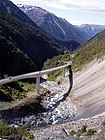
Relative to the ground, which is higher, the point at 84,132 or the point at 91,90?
the point at 91,90

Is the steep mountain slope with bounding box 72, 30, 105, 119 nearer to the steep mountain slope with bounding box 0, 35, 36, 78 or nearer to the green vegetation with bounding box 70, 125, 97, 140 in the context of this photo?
the green vegetation with bounding box 70, 125, 97, 140

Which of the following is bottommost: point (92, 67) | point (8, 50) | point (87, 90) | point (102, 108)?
point (102, 108)

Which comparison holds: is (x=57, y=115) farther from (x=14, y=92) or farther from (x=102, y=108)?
(x=14, y=92)

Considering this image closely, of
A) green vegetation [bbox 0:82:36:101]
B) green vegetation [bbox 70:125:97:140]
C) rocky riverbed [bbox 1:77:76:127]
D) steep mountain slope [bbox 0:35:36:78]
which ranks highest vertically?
steep mountain slope [bbox 0:35:36:78]

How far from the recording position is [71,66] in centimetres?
15000

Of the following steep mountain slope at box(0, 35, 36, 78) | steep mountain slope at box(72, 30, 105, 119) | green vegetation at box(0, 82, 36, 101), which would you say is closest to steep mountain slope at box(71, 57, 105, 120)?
steep mountain slope at box(72, 30, 105, 119)

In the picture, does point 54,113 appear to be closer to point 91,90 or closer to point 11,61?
point 91,90

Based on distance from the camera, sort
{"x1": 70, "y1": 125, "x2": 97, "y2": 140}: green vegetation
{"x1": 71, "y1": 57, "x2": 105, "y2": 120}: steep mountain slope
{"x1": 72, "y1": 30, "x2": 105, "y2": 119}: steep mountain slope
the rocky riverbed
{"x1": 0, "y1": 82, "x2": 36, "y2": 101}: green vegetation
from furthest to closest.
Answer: {"x1": 0, "y1": 82, "x2": 36, "y2": 101}: green vegetation, {"x1": 72, "y1": 30, "x2": 105, "y2": 119}: steep mountain slope, {"x1": 71, "y1": 57, "x2": 105, "y2": 120}: steep mountain slope, the rocky riverbed, {"x1": 70, "y1": 125, "x2": 97, "y2": 140}: green vegetation

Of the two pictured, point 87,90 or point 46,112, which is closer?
point 46,112

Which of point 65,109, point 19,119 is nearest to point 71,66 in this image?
point 65,109

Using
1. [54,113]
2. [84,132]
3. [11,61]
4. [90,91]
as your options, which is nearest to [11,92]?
[54,113]

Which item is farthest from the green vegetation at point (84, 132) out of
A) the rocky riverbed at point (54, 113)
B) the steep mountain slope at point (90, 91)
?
the steep mountain slope at point (90, 91)

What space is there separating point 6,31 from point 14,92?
10697cm

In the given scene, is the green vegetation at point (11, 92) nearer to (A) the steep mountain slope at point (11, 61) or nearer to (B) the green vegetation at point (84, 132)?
(B) the green vegetation at point (84, 132)
